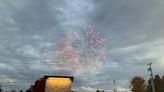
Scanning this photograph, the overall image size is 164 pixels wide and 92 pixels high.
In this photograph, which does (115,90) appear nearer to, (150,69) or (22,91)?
(150,69)

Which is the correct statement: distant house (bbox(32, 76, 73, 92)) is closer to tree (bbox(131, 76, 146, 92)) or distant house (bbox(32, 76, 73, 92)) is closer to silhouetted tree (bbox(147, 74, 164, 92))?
silhouetted tree (bbox(147, 74, 164, 92))

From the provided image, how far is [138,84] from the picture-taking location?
71.0m

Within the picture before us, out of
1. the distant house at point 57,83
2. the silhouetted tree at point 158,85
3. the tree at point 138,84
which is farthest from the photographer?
the tree at point 138,84

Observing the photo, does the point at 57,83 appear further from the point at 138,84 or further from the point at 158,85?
the point at 138,84

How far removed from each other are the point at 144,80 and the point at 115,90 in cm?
1047

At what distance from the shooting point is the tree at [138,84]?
230 ft

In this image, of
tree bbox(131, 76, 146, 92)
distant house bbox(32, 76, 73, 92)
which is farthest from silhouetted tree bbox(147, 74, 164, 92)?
distant house bbox(32, 76, 73, 92)

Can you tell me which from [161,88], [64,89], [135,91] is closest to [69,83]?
[64,89]

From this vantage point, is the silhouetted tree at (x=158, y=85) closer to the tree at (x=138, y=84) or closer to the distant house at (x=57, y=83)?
the tree at (x=138, y=84)

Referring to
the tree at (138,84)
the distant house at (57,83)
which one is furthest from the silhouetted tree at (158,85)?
the distant house at (57,83)

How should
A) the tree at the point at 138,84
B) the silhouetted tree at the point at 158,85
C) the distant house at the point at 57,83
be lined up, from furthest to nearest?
the tree at the point at 138,84
the silhouetted tree at the point at 158,85
the distant house at the point at 57,83

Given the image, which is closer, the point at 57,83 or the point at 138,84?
the point at 57,83

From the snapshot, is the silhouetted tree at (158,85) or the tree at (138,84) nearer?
the silhouetted tree at (158,85)

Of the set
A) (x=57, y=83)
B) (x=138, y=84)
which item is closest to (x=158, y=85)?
(x=138, y=84)
